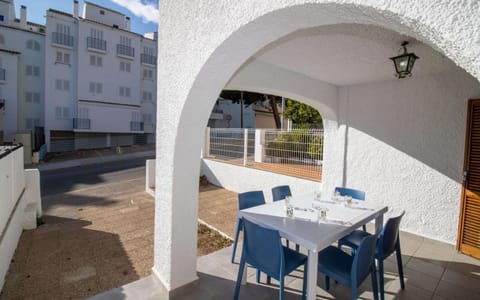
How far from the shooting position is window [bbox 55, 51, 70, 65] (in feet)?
61.8

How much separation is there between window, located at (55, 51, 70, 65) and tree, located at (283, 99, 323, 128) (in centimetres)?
1814

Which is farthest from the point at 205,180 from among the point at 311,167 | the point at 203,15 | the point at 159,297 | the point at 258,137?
the point at 203,15

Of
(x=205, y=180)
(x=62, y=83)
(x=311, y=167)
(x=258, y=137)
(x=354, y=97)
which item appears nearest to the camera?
(x=354, y=97)

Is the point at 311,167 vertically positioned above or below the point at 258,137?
below

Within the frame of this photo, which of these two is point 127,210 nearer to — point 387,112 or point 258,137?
point 258,137

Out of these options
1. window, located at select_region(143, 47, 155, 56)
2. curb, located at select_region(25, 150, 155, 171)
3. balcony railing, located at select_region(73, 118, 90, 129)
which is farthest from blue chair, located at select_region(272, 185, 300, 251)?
window, located at select_region(143, 47, 155, 56)

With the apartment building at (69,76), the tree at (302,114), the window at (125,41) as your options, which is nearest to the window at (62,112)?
A: the apartment building at (69,76)

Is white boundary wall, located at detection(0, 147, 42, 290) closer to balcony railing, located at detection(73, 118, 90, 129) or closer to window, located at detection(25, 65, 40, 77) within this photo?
balcony railing, located at detection(73, 118, 90, 129)

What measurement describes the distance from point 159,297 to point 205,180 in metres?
7.07

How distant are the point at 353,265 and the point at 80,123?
878 inches

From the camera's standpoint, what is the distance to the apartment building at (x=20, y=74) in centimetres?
1781

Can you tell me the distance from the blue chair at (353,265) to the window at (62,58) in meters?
23.2

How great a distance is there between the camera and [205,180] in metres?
9.83

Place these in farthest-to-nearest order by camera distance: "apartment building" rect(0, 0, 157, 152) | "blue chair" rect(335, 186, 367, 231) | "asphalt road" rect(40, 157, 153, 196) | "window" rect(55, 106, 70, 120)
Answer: "window" rect(55, 106, 70, 120), "apartment building" rect(0, 0, 157, 152), "asphalt road" rect(40, 157, 153, 196), "blue chair" rect(335, 186, 367, 231)
